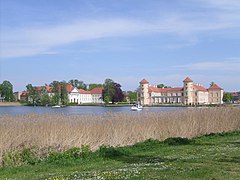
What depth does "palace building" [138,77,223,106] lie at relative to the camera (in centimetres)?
15495

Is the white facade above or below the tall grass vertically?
above

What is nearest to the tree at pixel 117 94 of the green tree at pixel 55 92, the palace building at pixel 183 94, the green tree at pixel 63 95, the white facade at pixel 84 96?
the green tree at pixel 63 95

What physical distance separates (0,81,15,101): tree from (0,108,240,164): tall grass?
120238 mm

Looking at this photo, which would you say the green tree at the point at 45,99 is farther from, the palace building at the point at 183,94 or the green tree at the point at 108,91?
the palace building at the point at 183,94

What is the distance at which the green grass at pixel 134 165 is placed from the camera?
930 cm

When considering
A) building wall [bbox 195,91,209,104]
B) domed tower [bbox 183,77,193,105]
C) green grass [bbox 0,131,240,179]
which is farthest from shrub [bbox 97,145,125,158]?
building wall [bbox 195,91,209,104]

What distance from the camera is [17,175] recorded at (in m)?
10.6

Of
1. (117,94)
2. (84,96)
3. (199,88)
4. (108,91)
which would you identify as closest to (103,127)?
(108,91)

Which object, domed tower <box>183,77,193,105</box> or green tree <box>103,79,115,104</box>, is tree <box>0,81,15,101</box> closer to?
green tree <box>103,79,115,104</box>

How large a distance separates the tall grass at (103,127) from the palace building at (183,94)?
129778 mm

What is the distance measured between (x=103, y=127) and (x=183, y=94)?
143639 millimetres

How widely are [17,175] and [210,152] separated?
6.65 meters

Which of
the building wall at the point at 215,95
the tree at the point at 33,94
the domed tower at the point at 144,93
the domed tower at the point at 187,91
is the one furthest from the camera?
the building wall at the point at 215,95

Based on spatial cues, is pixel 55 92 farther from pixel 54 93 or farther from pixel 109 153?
pixel 109 153
